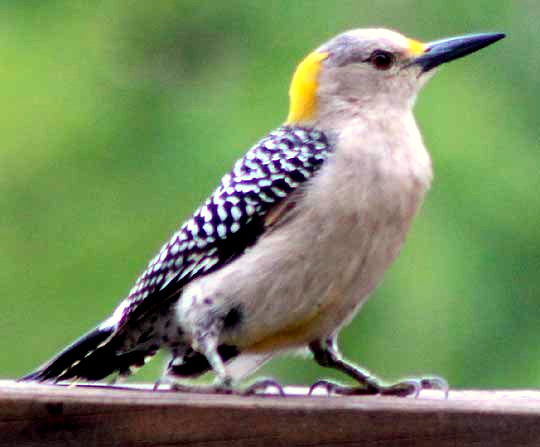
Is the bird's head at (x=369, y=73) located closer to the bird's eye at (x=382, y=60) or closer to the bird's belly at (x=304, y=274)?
the bird's eye at (x=382, y=60)

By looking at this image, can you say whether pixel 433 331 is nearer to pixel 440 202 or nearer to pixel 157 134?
pixel 440 202

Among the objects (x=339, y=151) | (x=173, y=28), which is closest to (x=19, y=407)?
(x=339, y=151)

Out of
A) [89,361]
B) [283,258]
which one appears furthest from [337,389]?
[89,361]

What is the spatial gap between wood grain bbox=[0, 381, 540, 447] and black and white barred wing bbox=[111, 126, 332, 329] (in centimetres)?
106

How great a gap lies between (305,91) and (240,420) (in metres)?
1.82

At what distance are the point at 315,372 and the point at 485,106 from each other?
1680 millimetres

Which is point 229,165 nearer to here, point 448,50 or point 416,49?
point 416,49

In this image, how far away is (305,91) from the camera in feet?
16.8

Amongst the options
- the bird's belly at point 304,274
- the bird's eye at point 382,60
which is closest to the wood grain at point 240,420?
the bird's belly at point 304,274

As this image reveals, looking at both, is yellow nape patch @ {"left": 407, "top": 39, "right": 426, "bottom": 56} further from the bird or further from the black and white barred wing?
the black and white barred wing

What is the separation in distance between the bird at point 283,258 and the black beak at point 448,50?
0.01 m

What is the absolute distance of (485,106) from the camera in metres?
8.19

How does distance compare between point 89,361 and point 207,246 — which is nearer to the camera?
point 89,361

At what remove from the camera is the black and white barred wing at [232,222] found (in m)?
4.73
